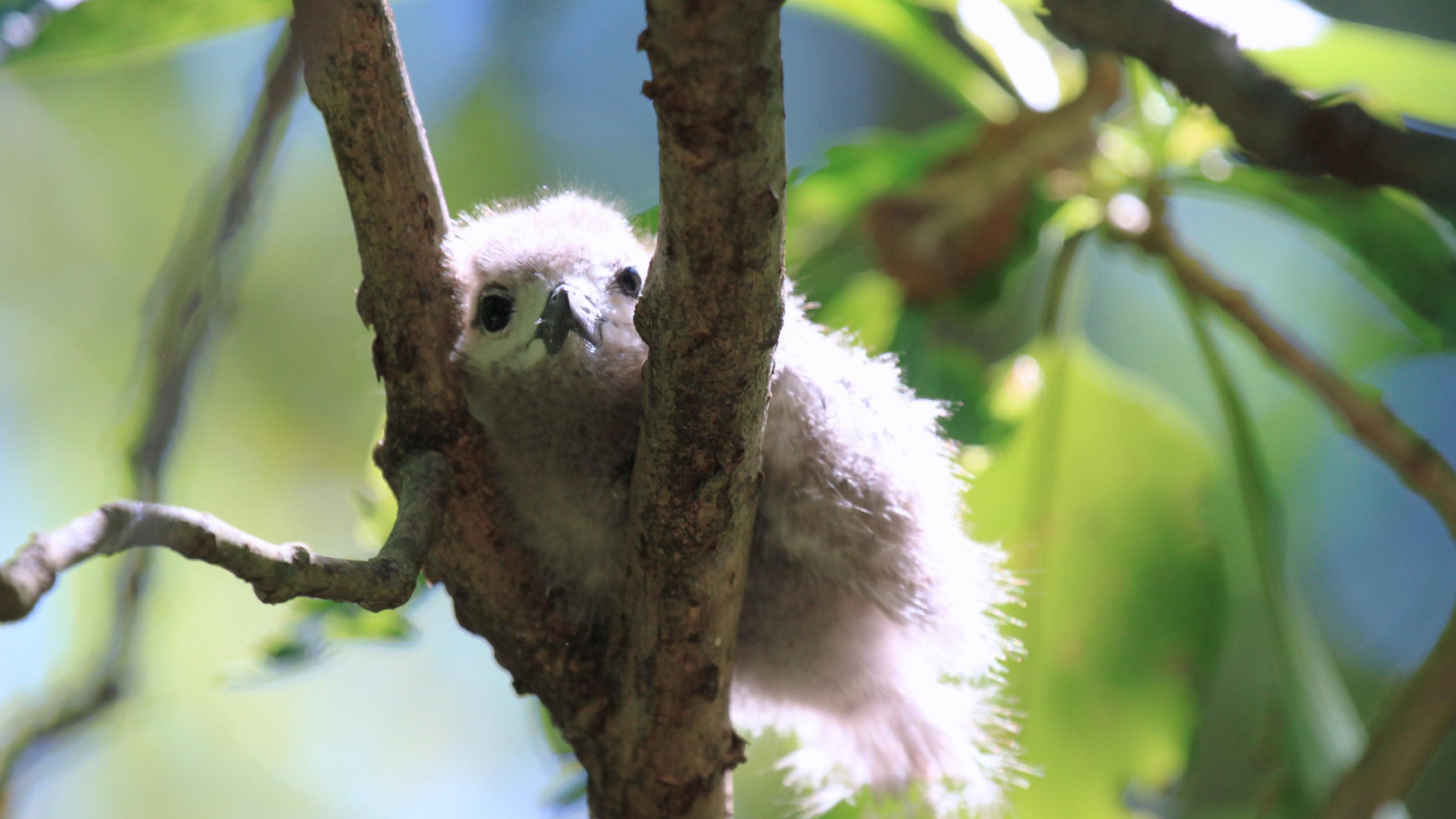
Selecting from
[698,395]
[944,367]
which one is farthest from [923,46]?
[698,395]

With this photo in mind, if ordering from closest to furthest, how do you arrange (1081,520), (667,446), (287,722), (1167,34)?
(1167,34) → (667,446) → (1081,520) → (287,722)

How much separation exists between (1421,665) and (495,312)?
1598mm

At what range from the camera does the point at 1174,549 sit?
2.40m

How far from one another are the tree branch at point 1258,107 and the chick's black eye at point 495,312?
945 millimetres

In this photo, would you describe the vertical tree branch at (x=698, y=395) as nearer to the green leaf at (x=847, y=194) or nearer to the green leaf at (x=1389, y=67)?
the green leaf at (x=847, y=194)

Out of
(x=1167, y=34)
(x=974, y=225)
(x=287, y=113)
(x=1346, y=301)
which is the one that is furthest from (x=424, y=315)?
(x=1346, y=301)

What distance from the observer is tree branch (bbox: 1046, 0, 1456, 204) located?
85 cm

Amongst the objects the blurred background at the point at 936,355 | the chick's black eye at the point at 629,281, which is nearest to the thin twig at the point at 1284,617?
the blurred background at the point at 936,355

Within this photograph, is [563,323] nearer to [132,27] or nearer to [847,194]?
[132,27]

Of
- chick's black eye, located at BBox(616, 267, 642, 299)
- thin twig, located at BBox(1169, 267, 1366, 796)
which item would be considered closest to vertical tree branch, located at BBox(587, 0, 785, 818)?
chick's black eye, located at BBox(616, 267, 642, 299)

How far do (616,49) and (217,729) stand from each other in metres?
2.93

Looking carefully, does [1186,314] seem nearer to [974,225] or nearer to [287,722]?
[974,225]

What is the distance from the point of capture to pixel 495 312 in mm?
1654

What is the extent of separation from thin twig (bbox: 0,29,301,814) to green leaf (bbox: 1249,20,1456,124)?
1.77 meters
